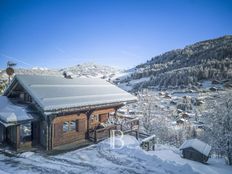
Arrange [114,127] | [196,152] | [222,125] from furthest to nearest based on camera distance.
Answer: [222,125], [196,152], [114,127]

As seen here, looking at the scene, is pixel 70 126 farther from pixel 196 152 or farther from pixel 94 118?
pixel 196 152

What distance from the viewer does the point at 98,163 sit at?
1359 centimetres

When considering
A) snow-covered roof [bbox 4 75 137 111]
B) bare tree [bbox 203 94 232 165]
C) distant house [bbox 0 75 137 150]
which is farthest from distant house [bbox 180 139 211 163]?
distant house [bbox 0 75 137 150]

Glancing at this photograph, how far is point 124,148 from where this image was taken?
1677 centimetres

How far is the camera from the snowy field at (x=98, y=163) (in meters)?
12.5

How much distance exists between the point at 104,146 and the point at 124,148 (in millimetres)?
1583

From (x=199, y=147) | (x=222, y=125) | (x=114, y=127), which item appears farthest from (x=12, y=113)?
(x=222, y=125)

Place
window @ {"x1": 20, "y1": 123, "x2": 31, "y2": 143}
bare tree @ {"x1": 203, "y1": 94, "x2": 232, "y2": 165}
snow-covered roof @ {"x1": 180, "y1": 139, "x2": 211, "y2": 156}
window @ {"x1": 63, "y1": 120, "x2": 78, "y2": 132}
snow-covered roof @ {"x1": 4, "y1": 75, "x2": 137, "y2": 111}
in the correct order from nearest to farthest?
window @ {"x1": 20, "y1": 123, "x2": 31, "y2": 143}, snow-covered roof @ {"x1": 4, "y1": 75, "x2": 137, "y2": 111}, window @ {"x1": 63, "y1": 120, "x2": 78, "y2": 132}, snow-covered roof @ {"x1": 180, "y1": 139, "x2": 211, "y2": 156}, bare tree @ {"x1": 203, "y1": 94, "x2": 232, "y2": 165}

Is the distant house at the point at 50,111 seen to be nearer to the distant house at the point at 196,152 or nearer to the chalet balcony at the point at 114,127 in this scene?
the chalet balcony at the point at 114,127

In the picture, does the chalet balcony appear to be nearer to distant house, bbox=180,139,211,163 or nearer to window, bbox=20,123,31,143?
window, bbox=20,123,31,143

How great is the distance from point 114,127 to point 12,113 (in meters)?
9.00

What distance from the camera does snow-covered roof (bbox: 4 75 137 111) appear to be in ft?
52.0

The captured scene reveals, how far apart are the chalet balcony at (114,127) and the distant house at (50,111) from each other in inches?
4.1

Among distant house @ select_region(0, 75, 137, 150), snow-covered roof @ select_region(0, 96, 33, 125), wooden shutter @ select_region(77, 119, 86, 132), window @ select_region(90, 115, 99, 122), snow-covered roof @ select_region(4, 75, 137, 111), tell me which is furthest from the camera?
window @ select_region(90, 115, 99, 122)
